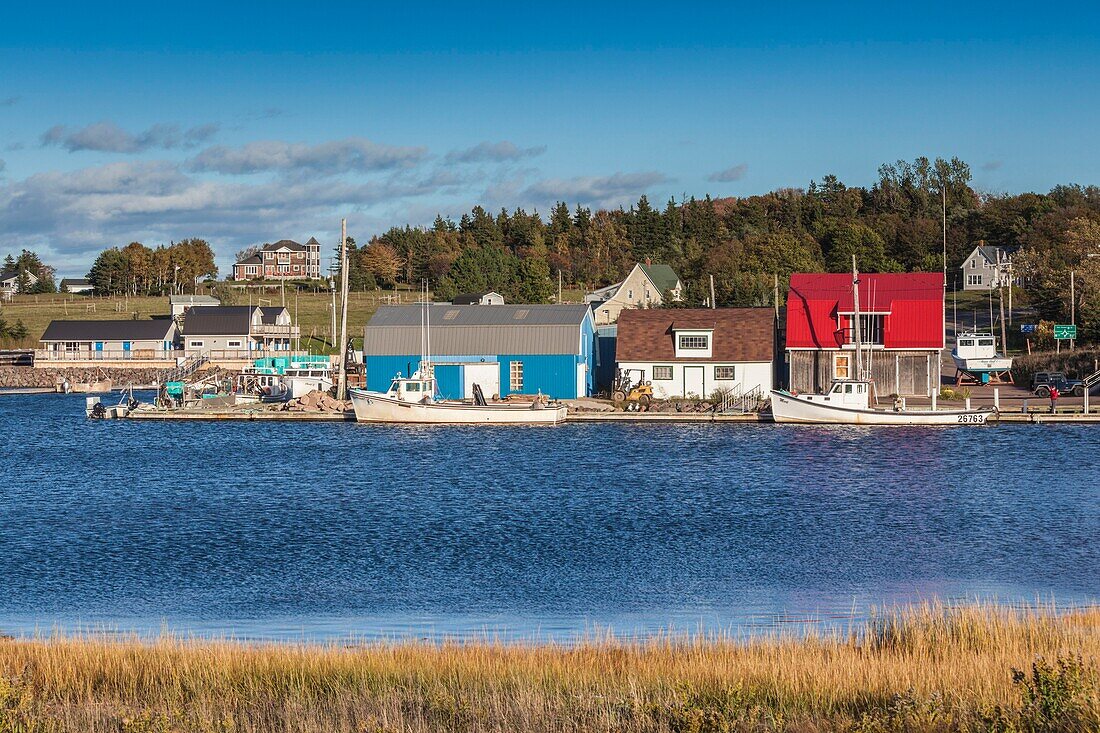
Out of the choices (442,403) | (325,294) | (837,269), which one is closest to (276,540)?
(442,403)

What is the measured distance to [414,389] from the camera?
201ft

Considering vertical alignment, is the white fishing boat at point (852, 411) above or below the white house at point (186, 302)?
below

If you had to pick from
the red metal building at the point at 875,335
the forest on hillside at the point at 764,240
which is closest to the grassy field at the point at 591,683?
the red metal building at the point at 875,335

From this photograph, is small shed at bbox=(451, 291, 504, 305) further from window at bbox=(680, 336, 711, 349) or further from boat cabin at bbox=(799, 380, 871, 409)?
boat cabin at bbox=(799, 380, 871, 409)

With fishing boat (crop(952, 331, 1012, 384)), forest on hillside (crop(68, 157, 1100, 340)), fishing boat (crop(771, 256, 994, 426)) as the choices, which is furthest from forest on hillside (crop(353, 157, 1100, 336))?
fishing boat (crop(771, 256, 994, 426))

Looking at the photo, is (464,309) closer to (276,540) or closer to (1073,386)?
(1073,386)

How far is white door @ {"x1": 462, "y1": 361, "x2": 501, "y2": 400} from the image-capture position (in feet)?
218

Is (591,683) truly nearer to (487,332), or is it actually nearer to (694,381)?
(694,381)

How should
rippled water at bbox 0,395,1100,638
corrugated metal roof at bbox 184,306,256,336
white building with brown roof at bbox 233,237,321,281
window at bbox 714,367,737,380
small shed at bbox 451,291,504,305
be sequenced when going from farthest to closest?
white building with brown roof at bbox 233,237,321,281
small shed at bbox 451,291,504,305
corrugated metal roof at bbox 184,306,256,336
window at bbox 714,367,737,380
rippled water at bbox 0,395,1100,638

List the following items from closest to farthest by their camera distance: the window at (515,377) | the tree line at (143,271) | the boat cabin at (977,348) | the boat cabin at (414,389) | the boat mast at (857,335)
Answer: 1. the boat mast at (857,335)
2. the boat cabin at (414,389)
3. the window at (515,377)
4. the boat cabin at (977,348)
5. the tree line at (143,271)

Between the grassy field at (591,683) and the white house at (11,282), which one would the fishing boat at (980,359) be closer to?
the grassy field at (591,683)

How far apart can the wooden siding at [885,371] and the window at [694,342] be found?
4540 millimetres

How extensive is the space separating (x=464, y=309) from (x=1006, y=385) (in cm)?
3116

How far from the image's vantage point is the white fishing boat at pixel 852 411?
55156mm
